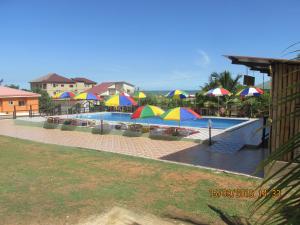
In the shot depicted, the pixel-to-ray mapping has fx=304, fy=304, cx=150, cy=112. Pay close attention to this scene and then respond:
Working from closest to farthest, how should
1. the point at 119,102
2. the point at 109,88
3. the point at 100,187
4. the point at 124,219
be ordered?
the point at 124,219 → the point at 100,187 → the point at 119,102 → the point at 109,88

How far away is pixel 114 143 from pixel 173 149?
3456mm

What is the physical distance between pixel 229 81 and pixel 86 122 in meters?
13.0

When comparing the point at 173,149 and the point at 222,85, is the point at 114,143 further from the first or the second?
the point at 222,85

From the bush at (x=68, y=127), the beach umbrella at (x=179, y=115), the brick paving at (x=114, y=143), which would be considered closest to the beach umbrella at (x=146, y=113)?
the beach umbrella at (x=179, y=115)

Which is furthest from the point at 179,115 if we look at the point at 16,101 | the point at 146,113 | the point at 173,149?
the point at 16,101

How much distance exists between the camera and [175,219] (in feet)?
19.3

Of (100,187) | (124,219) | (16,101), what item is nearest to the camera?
(124,219)

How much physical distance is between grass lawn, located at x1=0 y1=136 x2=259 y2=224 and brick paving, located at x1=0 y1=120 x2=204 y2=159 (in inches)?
68.2

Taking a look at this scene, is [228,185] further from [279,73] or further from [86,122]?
[86,122]

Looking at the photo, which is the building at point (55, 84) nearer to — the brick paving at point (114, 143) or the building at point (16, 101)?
the building at point (16, 101)

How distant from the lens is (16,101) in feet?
119

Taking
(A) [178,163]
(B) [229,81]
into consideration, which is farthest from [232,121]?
(A) [178,163]
